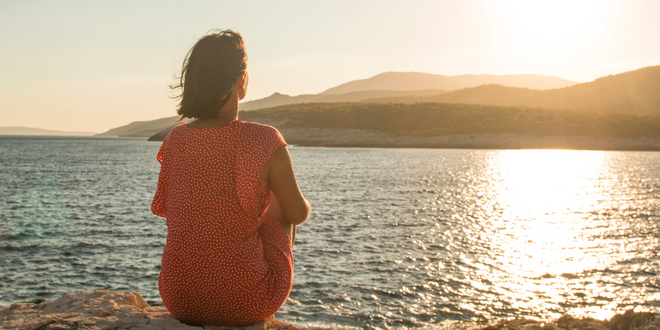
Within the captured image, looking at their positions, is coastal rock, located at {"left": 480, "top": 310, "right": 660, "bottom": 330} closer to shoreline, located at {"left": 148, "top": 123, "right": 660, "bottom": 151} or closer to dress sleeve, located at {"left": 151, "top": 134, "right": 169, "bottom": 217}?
dress sleeve, located at {"left": 151, "top": 134, "right": 169, "bottom": 217}

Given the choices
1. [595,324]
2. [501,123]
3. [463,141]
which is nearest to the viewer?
[595,324]

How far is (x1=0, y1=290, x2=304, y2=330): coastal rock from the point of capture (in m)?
3.48

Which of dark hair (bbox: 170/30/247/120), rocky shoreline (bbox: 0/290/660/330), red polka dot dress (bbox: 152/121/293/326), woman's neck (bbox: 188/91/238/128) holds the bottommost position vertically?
rocky shoreline (bbox: 0/290/660/330)

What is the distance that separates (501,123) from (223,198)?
96429 millimetres

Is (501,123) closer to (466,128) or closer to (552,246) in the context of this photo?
(466,128)

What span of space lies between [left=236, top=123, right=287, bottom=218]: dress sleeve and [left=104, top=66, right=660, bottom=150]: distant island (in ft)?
275

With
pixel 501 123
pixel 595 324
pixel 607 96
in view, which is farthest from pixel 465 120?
pixel 595 324

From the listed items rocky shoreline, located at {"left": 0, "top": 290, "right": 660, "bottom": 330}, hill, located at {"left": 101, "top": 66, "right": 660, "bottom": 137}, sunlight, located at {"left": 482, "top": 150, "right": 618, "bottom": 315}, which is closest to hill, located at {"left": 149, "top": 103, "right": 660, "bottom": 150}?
hill, located at {"left": 101, "top": 66, "right": 660, "bottom": 137}

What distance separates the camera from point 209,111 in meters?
3.03

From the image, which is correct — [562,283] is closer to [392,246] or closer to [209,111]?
[392,246]

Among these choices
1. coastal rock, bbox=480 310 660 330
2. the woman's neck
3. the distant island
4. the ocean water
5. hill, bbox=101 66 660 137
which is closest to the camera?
Result: the woman's neck

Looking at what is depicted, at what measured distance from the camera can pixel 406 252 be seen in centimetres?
1234

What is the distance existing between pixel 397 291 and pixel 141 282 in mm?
5281

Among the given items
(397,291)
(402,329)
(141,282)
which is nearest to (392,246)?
(397,291)
